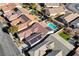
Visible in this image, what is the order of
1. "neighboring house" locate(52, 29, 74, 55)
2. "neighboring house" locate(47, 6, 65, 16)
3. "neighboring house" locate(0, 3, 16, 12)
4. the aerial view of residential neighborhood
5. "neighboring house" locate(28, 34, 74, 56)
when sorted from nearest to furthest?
"neighboring house" locate(28, 34, 74, 56) → "neighboring house" locate(52, 29, 74, 55) → the aerial view of residential neighborhood → "neighboring house" locate(47, 6, 65, 16) → "neighboring house" locate(0, 3, 16, 12)

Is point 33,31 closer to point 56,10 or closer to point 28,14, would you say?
point 28,14

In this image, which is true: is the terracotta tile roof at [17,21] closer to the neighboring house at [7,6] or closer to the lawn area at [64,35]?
the neighboring house at [7,6]

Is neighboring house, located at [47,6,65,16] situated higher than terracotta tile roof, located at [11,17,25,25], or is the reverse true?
neighboring house, located at [47,6,65,16]

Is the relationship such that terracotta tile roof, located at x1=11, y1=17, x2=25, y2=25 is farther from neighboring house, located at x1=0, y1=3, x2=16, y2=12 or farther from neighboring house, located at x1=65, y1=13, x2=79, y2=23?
neighboring house, located at x1=65, y1=13, x2=79, y2=23

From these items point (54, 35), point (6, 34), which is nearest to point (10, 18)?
point (6, 34)

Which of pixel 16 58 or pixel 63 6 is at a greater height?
pixel 16 58

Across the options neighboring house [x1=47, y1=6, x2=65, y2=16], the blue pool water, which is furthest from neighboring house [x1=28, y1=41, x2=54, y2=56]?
neighboring house [x1=47, y1=6, x2=65, y2=16]

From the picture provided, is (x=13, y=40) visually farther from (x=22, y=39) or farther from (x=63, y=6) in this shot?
(x=63, y=6)
